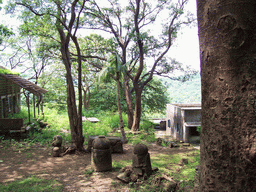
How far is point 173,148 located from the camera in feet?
40.8

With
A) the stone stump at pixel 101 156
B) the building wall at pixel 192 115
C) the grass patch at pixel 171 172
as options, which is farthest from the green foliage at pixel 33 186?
the building wall at pixel 192 115

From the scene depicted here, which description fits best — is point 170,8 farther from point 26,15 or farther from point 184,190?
point 184,190

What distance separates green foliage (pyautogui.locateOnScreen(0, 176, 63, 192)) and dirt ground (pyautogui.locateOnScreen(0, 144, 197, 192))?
0.93 ft

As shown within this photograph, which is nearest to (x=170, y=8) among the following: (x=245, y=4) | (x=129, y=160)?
(x=129, y=160)

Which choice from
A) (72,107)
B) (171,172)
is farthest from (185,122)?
(72,107)

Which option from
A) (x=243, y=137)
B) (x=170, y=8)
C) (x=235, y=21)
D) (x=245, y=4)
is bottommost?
(x=243, y=137)

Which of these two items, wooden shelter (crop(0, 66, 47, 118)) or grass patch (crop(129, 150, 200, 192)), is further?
wooden shelter (crop(0, 66, 47, 118))

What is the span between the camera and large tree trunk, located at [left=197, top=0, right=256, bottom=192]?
1.42 m

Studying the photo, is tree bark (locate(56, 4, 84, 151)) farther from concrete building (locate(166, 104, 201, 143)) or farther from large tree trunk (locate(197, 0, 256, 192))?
large tree trunk (locate(197, 0, 256, 192))

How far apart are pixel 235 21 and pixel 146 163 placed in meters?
5.82

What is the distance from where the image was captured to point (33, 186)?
19.6ft

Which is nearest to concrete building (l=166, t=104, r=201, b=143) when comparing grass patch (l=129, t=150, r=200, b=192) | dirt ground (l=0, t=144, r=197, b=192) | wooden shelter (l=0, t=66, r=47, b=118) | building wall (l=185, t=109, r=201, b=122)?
building wall (l=185, t=109, r=201, b=122)

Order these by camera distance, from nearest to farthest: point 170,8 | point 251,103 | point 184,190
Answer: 1. point 251,103
2. point 184,190
3. point 170,8

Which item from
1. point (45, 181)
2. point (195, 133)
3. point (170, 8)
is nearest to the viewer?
point (45, 181)
